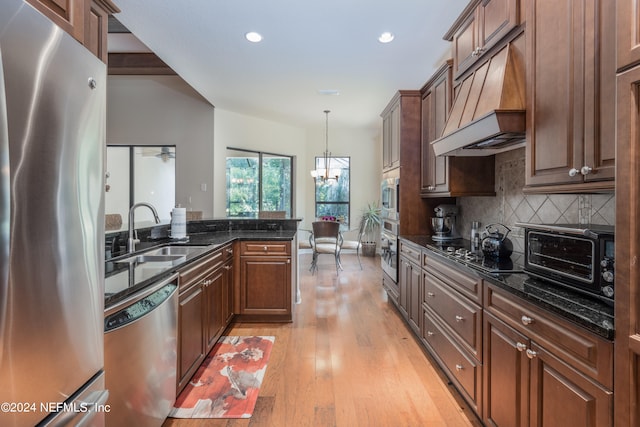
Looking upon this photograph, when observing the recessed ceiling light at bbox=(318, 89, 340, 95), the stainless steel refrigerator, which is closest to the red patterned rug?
the stainless steel refrigerator

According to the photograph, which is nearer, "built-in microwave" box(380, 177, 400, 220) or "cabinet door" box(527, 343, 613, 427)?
"cabinet door" box(527, 343, 613, 427)

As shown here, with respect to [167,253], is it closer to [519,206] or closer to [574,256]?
[574,256]

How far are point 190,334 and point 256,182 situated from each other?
4.77 metres

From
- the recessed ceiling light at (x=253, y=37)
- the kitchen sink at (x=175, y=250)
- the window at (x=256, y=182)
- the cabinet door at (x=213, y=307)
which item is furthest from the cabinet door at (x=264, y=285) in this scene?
the window at (x=256, y=182)

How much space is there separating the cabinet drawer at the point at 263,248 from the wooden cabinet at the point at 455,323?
4.58 feet

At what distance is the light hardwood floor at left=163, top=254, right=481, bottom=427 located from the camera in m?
1.87

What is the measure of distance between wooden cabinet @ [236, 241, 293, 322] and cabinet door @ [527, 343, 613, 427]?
229 centimetres

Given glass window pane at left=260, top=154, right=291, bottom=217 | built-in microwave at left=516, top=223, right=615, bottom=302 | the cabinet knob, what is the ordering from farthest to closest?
glass window pane at left=260, top=154, right=291, bottom=217, the cabinet knob, built-in microwave at left=516, top=223, right=615, bottom=302

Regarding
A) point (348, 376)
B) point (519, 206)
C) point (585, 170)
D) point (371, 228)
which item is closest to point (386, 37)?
point (519, 206)

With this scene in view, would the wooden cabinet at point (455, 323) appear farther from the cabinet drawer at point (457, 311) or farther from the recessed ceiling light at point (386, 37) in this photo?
the recessed ceiling light at point (386, 37)

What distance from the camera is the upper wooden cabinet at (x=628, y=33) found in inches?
37.1

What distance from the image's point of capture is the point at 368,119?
21.2ft

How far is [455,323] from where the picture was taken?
80.2 inches

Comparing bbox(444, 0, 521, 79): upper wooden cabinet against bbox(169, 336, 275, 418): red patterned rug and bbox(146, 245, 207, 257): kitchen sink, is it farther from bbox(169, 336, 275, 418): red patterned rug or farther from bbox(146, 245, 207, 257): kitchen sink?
bbox(169, 336, 275, 418): red patterned rug
